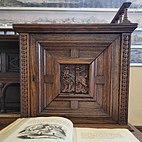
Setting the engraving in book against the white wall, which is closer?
the engraving in book

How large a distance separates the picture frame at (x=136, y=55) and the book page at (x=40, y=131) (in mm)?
1025

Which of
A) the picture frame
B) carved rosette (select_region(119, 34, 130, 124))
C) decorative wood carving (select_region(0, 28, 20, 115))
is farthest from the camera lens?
the picture frame

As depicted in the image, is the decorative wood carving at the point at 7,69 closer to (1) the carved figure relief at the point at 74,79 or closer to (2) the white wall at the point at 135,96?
(1) the carved figure relief at the point at 74,79

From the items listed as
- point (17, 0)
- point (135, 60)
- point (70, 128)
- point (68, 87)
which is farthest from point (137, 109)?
point (17, 0)

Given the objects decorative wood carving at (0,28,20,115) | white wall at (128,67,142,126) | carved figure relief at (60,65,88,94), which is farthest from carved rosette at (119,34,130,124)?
white wall at (128,67,142,126)

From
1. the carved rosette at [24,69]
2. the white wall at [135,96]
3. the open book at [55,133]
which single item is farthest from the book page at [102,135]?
the white wall at [135,96]

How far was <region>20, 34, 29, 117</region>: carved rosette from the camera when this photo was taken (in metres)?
0.94

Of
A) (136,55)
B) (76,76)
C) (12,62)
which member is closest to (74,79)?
(76,76)

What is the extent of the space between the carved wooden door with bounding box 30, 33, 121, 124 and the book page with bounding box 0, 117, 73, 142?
0.12 m

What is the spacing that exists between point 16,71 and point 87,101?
1.78 ft

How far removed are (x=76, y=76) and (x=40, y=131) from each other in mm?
337

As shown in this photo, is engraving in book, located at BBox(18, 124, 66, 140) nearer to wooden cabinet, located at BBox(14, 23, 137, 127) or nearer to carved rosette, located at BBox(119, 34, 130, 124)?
wooden cabinet, located at BBox(14, 23, 137, 127)

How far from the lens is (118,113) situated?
0.95 m

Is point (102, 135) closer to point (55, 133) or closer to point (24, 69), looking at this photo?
point (55, 133)
